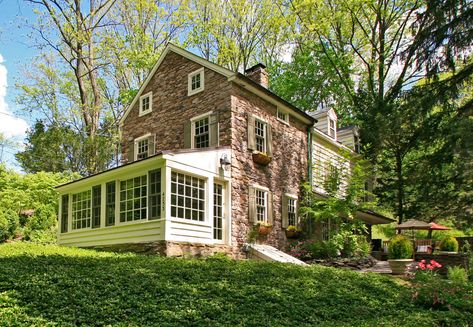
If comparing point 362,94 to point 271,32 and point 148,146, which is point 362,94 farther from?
point 148,146

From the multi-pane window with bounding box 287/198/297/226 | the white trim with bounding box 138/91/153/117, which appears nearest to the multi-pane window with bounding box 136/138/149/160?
the white trim with bounding box 138/91/153/117

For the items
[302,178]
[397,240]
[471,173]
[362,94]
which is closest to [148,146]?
[302,178]

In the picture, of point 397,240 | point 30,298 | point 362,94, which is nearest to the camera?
point 30,298

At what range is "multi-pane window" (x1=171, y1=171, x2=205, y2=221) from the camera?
37.7ft

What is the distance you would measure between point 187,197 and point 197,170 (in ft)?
2.79

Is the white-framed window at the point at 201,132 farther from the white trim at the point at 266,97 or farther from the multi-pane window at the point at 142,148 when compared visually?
the multi-pane window at the point at 142,148

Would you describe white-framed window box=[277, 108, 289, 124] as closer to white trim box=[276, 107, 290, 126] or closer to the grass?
white trim box=[276, 107, 290, 126]

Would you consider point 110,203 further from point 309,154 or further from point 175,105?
point 309,154

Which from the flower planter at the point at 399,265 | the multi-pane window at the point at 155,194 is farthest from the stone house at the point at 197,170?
the flower planter at the point at 399,265

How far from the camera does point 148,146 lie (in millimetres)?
16922

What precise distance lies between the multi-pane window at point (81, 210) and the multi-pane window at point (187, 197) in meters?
3.76

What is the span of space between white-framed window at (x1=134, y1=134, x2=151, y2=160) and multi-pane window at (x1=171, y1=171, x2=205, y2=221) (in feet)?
17.6

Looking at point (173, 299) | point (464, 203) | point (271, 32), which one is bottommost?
point (173, 299)

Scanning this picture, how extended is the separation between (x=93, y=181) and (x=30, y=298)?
847 cm
